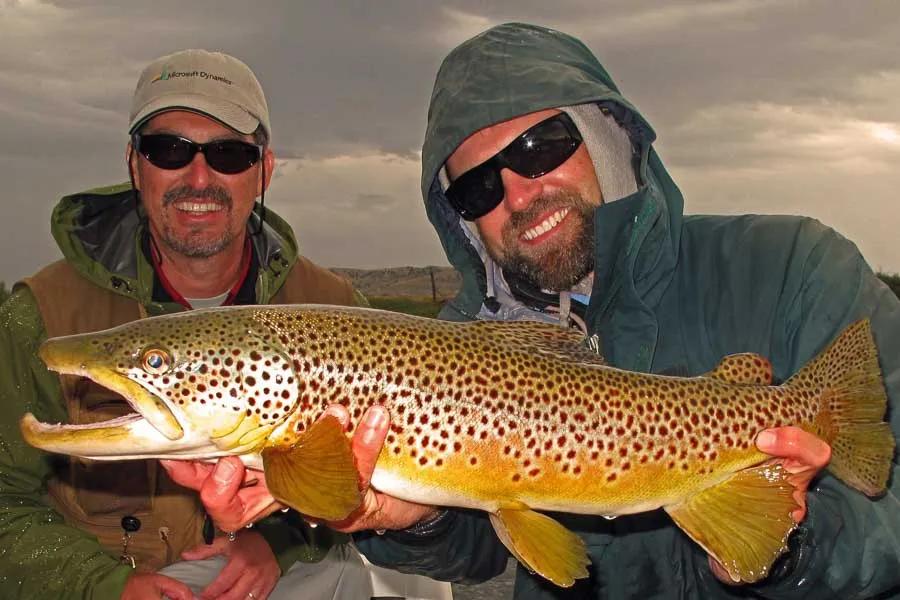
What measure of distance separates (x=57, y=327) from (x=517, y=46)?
9.92ft

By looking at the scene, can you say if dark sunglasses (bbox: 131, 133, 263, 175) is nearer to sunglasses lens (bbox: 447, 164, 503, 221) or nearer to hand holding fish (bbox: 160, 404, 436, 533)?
sunglasses lens (bbox: 447, 164, 503, 221)

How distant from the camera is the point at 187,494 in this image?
5047 millimetres

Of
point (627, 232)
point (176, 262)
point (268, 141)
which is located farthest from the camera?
point (268, 141)

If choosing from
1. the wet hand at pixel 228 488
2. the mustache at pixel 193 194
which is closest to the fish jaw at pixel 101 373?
the wet hand at pixel 228 488

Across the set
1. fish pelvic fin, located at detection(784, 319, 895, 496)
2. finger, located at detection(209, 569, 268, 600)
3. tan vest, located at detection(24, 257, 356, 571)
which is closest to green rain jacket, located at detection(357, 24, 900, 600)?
fish pelvic fin, located at detection(784, 319, 895, 496)

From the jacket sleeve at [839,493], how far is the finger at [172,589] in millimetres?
2893

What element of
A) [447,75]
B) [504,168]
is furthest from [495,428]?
[447,75]

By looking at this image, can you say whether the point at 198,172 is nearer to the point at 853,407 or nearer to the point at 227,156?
the point at 227,156

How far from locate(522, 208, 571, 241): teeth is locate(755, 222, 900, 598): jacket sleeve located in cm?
112

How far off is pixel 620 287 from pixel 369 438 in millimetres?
1595

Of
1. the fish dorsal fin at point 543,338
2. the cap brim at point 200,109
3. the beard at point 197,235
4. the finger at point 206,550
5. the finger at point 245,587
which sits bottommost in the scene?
the finger at point 245,587

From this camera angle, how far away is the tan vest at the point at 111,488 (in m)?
4.95

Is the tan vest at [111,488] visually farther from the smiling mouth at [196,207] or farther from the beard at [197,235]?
the smiling mouth at [196,207]

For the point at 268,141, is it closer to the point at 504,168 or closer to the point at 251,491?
the point at 504,168
